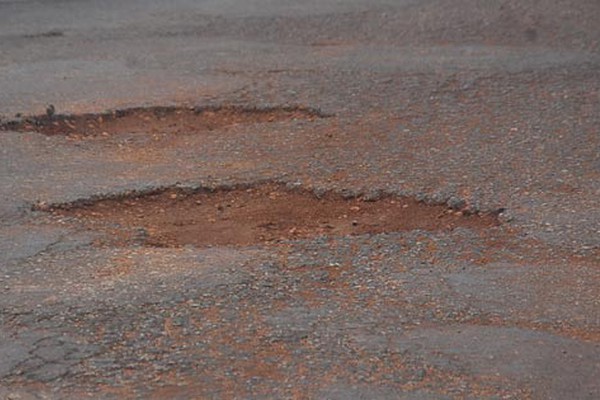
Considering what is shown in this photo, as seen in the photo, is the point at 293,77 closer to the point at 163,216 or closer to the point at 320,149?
the point at 320,149

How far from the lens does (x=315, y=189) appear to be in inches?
296

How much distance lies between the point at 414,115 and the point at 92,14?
4507 millimetres

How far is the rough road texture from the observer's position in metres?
5.41

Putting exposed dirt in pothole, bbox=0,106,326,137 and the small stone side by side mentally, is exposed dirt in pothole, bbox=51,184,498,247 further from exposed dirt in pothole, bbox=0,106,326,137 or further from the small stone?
exposed dirt in pothole, bbox=0,106,326,137

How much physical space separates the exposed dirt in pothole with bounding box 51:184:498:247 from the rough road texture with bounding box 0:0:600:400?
0.11 metres

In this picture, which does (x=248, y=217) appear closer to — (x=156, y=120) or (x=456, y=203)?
(x=456, y=203)

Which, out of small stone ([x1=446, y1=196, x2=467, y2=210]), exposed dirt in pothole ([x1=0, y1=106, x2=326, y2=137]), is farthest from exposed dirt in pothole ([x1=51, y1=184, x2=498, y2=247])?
exposed dirt in pothole ([x1=0, y1=106, x2=326, y2=137])

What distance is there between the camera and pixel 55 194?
24.2 feet

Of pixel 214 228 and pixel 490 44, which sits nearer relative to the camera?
pixel 214 228

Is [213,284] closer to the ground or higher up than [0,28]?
closer to the ground

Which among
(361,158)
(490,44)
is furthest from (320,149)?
(490,44)

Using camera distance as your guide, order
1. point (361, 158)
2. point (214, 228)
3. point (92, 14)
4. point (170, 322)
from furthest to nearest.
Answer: point (92, 14) < point (361, 158) < point (214, 228) < point (170, 322)

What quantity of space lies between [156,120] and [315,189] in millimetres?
1888

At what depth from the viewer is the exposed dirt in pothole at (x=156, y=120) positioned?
866cm
